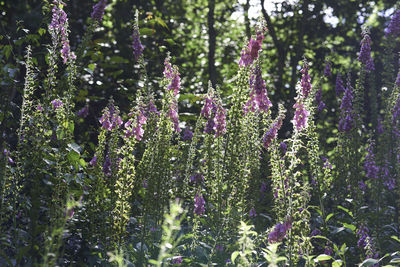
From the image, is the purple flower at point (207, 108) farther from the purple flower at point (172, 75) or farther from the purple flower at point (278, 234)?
the purple flower at point (278, 234)

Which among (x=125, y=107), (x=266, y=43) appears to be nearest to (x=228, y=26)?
(x=266, y=43)

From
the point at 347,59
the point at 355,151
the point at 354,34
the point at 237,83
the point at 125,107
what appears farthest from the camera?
the point at 347,59

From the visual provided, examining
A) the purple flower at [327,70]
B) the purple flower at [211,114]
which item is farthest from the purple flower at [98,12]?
the purple flower at [327,70]

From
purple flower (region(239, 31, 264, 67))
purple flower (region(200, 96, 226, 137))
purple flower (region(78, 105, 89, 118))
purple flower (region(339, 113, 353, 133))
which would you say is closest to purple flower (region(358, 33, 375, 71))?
purple flower (region(339, 113, 353, 133))

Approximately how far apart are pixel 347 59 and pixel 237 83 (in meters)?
12.6

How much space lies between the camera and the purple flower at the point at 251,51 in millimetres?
3748

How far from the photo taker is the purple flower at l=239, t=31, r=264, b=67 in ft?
12.3

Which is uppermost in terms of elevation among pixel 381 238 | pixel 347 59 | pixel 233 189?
pixel 347 59

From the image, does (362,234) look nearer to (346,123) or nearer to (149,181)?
(346,123)

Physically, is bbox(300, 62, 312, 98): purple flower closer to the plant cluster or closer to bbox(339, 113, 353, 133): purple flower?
the plant cluster

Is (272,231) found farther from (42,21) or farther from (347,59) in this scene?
(347,59)

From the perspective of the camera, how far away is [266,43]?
50.5ft

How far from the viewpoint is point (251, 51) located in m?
3.81

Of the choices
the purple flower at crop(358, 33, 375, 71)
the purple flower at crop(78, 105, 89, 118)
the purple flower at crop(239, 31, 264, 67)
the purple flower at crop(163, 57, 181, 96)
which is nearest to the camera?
the purple flower at crop(239, 31, 264, 67)
